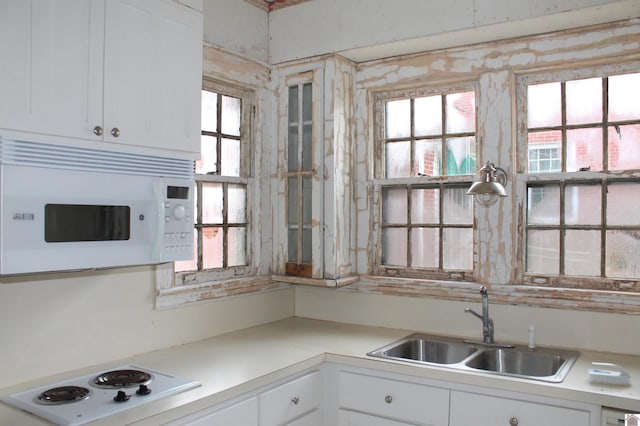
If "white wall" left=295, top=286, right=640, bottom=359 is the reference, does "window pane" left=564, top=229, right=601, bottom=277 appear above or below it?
above

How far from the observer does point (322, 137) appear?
10.5 ft

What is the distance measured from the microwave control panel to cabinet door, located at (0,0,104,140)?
36cm

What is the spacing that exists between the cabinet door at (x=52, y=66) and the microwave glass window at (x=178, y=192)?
0.34 metres

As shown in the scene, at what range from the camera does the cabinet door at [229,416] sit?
1995 mm

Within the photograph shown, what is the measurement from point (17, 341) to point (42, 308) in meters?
0.15

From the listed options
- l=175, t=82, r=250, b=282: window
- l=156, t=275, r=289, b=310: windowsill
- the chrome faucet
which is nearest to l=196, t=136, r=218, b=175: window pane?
l=175, t=82, r=250, b=282: window

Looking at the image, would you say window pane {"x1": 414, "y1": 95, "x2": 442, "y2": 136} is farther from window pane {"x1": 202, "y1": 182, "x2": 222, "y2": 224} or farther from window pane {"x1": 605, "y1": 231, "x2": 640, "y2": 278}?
window pane {"x1": 202, "y1": 182, "x2": 222, "y2": 224}

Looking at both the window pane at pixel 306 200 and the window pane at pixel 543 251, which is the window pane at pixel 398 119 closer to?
the window pane at pixel 306 200

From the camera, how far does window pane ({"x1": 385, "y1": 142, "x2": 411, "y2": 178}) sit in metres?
3.28

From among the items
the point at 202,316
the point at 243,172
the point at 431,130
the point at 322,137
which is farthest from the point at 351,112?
the point at 202,316

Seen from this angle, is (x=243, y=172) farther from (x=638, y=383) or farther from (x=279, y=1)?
(x=638, y=383)

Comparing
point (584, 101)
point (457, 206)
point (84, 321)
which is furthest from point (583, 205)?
point (84, 321)

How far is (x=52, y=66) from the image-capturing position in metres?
1.88

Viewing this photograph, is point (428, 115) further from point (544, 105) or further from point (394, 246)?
point (394, 246)
